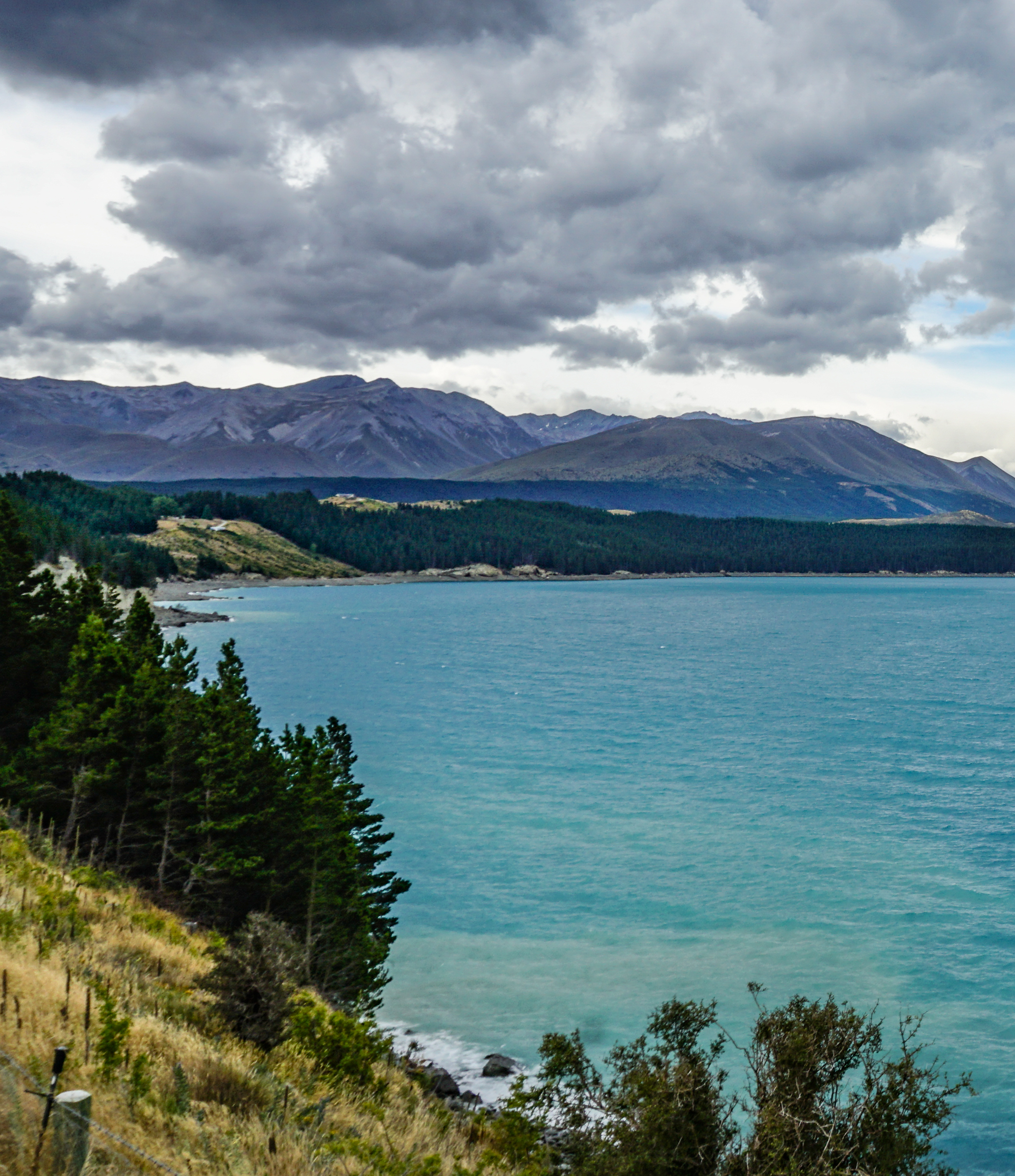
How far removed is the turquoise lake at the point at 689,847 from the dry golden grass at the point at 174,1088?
494 inches

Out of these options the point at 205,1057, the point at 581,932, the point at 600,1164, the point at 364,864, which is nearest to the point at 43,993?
the point at 205,1057

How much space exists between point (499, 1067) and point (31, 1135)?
762 inches

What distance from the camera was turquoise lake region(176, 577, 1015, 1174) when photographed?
31500mm

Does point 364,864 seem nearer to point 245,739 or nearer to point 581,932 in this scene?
point 245,739

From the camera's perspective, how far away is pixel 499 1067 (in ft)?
86.9

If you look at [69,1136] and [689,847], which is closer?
[69,1136]

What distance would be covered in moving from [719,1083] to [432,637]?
141 meters

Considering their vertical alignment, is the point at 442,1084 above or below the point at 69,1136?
below

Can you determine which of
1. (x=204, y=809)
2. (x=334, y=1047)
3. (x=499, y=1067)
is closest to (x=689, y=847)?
(x=499, y=1067)

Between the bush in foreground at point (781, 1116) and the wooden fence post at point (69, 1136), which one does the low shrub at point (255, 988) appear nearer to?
the bush in foreground at point (781, 1116)

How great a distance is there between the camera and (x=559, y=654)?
134000mm

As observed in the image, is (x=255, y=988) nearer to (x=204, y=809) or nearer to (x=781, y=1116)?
(x=781, y=1116)

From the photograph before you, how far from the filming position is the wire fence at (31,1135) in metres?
9.05

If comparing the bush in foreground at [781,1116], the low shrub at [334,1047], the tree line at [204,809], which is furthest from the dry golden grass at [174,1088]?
the tree line at [204,809]
